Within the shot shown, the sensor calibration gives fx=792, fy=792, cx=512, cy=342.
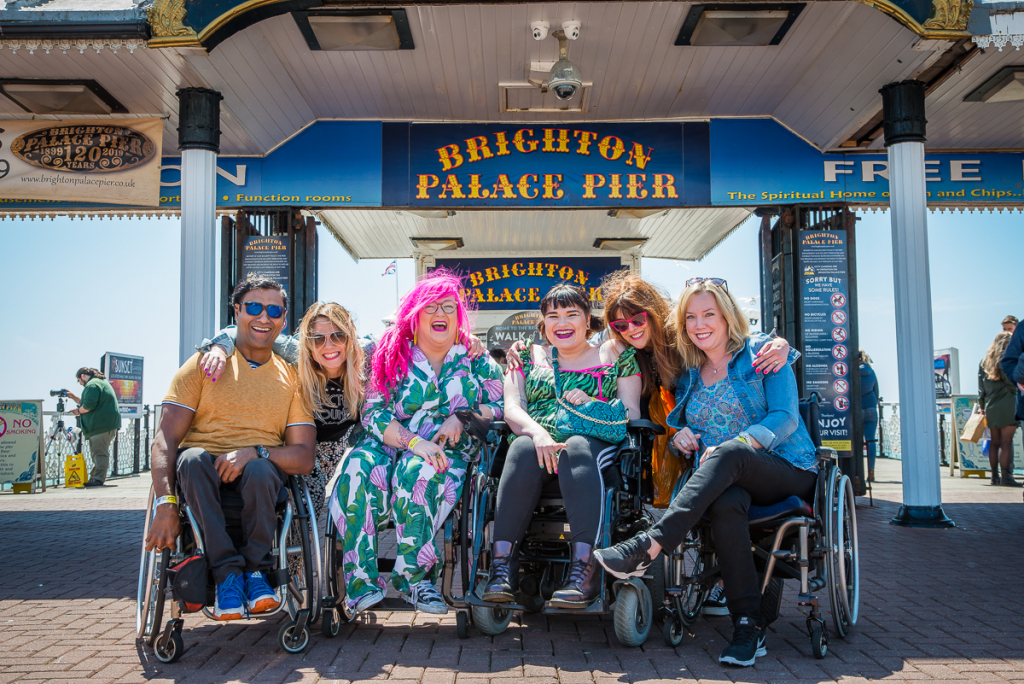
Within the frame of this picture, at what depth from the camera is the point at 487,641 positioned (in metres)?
3.27

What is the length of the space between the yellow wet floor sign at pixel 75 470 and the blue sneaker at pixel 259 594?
8788 mm

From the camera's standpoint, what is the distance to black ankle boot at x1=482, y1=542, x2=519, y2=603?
3.07m

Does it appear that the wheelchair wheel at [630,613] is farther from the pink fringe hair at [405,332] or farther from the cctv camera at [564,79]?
the cctv camera at [564,79]

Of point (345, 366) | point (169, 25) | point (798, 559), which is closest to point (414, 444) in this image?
point (345, 366)

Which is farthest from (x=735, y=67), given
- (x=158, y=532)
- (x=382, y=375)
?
(x=158, y=532)

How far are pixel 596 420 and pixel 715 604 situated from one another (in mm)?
1057

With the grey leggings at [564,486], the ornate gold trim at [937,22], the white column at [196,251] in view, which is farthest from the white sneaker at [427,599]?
the ornate gold trim at [937,22]

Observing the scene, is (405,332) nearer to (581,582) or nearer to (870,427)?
(581,582)

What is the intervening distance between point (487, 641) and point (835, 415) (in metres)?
5.09

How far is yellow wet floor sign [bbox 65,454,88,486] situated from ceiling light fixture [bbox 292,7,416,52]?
7269mm

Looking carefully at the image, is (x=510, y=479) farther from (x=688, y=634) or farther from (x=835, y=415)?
(x=835, y=415)

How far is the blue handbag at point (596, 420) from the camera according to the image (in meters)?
3.44

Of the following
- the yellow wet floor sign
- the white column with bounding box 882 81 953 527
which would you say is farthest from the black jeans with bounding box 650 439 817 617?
the yellow wet floor sign

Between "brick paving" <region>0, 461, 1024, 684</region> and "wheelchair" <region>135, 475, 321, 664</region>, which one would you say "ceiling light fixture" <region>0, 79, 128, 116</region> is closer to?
"brick paving" <region>0, 461, 1024, 684</region>
